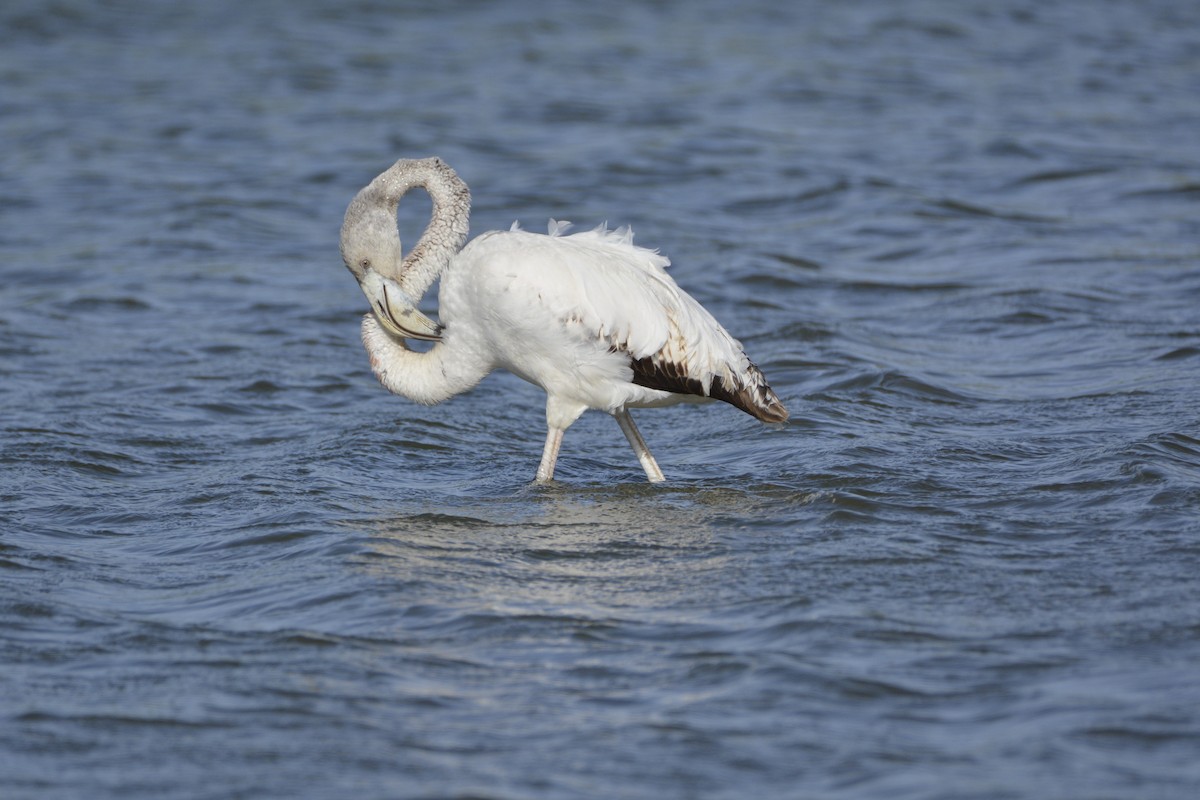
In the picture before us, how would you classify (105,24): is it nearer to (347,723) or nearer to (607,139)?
(607,139)

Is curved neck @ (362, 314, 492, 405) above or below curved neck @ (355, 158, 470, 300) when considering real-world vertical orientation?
below

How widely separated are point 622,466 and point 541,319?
5.18 ft

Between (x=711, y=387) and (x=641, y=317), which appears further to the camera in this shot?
(x=711, y=387)

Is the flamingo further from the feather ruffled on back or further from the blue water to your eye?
the blue water

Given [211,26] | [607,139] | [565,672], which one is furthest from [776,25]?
[565,672]

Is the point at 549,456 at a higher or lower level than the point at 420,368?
lower

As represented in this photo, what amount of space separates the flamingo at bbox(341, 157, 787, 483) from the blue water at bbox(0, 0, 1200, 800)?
521 mm

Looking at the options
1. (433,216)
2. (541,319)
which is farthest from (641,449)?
(433,216)

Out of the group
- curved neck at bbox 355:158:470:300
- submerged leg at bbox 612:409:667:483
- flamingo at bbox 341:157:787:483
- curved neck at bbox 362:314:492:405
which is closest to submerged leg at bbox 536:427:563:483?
flamingo at bbox 341:157:787:483

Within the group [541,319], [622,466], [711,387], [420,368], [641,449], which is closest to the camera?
[541,319]

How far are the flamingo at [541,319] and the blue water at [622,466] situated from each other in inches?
20.5

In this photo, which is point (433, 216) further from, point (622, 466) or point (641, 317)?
point (622, 466)

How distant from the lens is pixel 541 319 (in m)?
7.41

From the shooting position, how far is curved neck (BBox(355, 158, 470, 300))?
7.83 metres
